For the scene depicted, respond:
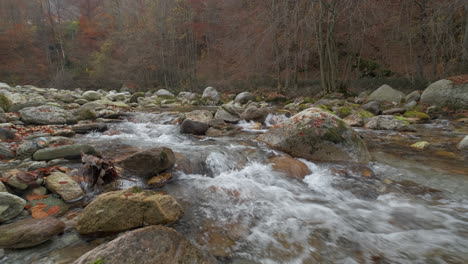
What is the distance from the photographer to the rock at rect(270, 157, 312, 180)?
140 inches

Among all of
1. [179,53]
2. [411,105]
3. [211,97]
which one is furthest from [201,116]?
[179,53]

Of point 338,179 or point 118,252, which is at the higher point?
point 118,252

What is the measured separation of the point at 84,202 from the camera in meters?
2.52

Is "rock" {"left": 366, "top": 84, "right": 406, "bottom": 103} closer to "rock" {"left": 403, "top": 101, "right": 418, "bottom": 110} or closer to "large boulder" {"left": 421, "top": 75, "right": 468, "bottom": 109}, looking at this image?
"rock" {"left": 403, "top": 101, "right": 418, "bottom": 110}

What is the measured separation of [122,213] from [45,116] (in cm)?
624

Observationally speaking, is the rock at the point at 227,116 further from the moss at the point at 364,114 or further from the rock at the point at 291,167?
the moss at the point at 364,114

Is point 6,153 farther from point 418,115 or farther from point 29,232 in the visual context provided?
point 418,115

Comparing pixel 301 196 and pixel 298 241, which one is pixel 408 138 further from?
pixel 298 241

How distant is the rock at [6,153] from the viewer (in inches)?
139

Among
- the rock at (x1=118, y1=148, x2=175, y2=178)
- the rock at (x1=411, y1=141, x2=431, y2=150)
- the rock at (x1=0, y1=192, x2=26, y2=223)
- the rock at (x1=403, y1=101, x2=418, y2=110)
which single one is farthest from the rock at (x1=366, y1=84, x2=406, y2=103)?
the rock at (x1=0, y1=192, x2=26, y2=223)

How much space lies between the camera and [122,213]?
2.07m

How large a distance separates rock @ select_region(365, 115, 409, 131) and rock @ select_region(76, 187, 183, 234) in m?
6.18

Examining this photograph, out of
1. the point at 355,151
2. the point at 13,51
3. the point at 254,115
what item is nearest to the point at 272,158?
the point at 355,151

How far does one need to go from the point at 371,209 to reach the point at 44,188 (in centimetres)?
A: 349
